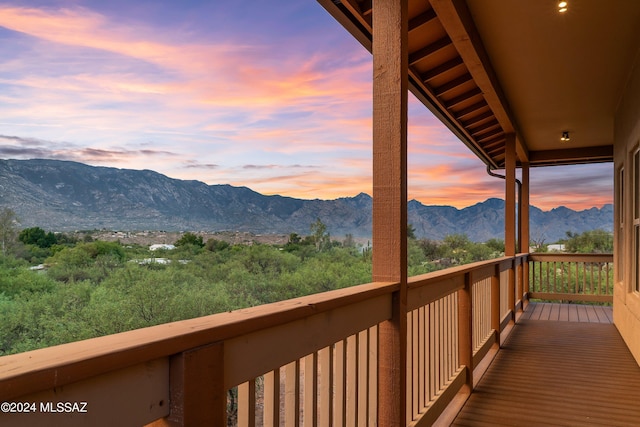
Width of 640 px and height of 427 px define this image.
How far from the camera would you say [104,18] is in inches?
400

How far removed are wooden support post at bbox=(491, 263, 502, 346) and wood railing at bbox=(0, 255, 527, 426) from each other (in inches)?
93.3

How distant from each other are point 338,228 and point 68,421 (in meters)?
11.4

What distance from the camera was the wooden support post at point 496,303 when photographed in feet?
15.4

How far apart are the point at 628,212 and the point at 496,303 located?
158 centimetres

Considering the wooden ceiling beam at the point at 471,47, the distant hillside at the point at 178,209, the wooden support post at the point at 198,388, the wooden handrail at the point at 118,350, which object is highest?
the wooden ceiling beam at the point at 471,47

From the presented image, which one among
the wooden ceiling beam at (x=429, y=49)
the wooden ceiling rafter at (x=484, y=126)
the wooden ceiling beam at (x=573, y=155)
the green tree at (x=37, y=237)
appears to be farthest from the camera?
the wooden ceiling beam at (x=573, y=155)

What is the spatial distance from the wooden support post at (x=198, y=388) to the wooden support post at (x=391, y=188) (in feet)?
3.74

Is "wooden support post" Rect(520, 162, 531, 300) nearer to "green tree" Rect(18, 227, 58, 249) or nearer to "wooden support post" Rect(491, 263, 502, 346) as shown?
"wooden support post" Rect(491, 263, 502, 346)

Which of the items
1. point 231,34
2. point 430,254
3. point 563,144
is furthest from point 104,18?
point 430,254

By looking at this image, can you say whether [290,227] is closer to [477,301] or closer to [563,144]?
[563,144]

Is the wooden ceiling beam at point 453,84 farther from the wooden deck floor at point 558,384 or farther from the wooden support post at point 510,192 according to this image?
the wooden deck floor at point 558,384

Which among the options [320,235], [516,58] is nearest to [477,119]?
[516,58]

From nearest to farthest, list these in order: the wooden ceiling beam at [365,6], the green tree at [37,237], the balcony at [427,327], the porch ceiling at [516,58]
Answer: the balcony at [427,327], the wooden ceiling beam at [365,6], the porch ceiling at [516,58], the green tree at [37,237]

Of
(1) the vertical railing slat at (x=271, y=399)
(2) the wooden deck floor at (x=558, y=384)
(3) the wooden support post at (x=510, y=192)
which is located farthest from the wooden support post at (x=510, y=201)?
(1) the vertical railing slat at (x=271, y=399)
